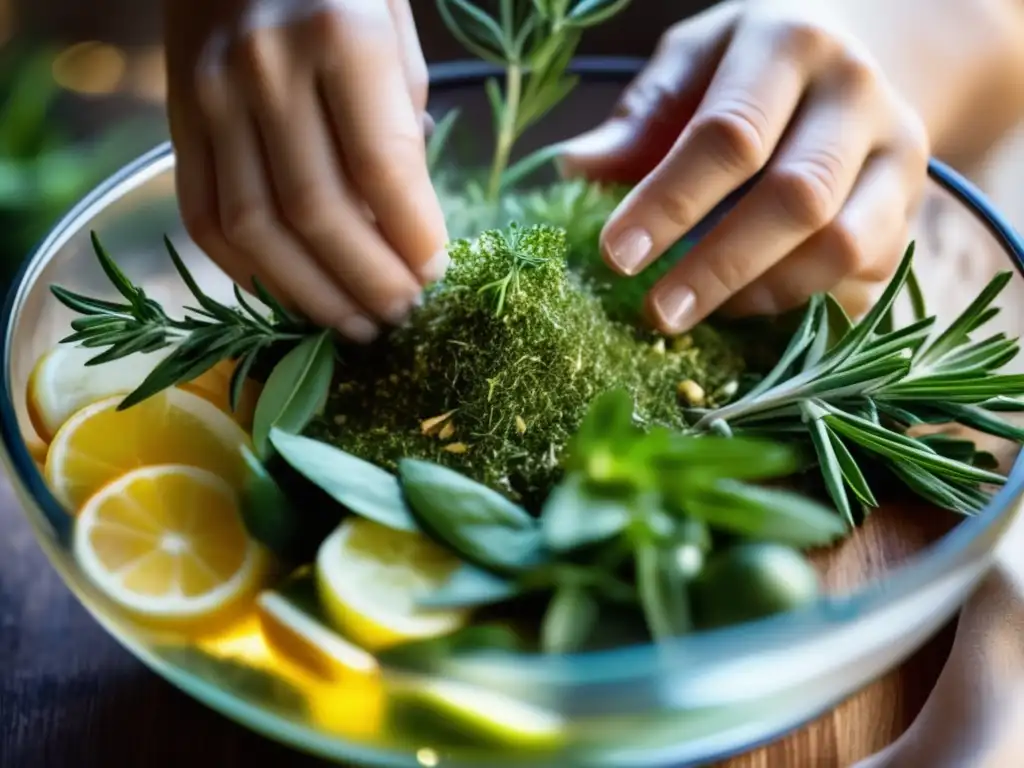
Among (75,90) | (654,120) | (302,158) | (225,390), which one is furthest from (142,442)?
(75,90)

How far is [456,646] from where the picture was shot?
1.32ft

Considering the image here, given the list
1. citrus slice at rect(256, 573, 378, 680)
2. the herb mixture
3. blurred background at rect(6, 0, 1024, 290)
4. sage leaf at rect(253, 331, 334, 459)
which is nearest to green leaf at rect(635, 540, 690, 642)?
the herb mixture

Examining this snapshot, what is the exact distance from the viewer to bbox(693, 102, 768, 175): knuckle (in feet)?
1.82

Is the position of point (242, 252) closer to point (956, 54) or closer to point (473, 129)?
point (473, 129)

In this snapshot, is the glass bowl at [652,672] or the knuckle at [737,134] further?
the knuckle at [737,134]

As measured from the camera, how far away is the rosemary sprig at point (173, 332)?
548 mm

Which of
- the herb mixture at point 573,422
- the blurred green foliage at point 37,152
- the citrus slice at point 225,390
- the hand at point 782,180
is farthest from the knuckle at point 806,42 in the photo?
the blurred green foliage at point 37,152

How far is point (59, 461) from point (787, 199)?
16.6 inches

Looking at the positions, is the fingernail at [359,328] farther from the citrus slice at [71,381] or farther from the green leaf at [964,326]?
the green leaf at [964,326]

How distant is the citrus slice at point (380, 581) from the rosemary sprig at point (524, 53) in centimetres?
32

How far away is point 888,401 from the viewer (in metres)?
0.55

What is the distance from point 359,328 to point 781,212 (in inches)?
9.9

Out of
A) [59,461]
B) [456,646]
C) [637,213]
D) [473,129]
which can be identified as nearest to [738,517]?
[456,646]

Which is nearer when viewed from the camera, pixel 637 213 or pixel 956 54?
pixel 637 213
